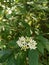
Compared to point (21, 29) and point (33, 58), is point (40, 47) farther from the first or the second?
point (21, 29)

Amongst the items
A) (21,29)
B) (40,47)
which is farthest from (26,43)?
(21,29)

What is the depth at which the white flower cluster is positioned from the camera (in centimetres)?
154

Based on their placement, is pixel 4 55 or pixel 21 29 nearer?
pixel 4 55

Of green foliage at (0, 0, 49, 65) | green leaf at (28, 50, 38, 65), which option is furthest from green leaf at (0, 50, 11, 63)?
green leaf at (28, 50, 38, 65)

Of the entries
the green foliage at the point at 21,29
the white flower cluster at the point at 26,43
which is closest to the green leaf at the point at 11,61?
the green foliage at the point at 21,29

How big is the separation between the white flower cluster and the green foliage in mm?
22

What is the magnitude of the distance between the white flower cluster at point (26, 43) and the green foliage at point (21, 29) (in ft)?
0.07

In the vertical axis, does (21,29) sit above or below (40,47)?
below

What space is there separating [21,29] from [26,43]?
0.59 metres

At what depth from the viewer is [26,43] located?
157cm

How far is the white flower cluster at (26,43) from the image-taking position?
1.54m

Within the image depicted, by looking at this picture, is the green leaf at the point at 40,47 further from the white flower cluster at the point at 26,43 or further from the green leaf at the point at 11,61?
the green leaf at the point at 11,61

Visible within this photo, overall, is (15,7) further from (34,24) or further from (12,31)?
(34,24)

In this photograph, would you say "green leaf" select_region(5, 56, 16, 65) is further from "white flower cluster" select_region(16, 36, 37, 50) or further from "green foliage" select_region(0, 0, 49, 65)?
"white flower cluster" select_region(16, 36, 37, 50)
